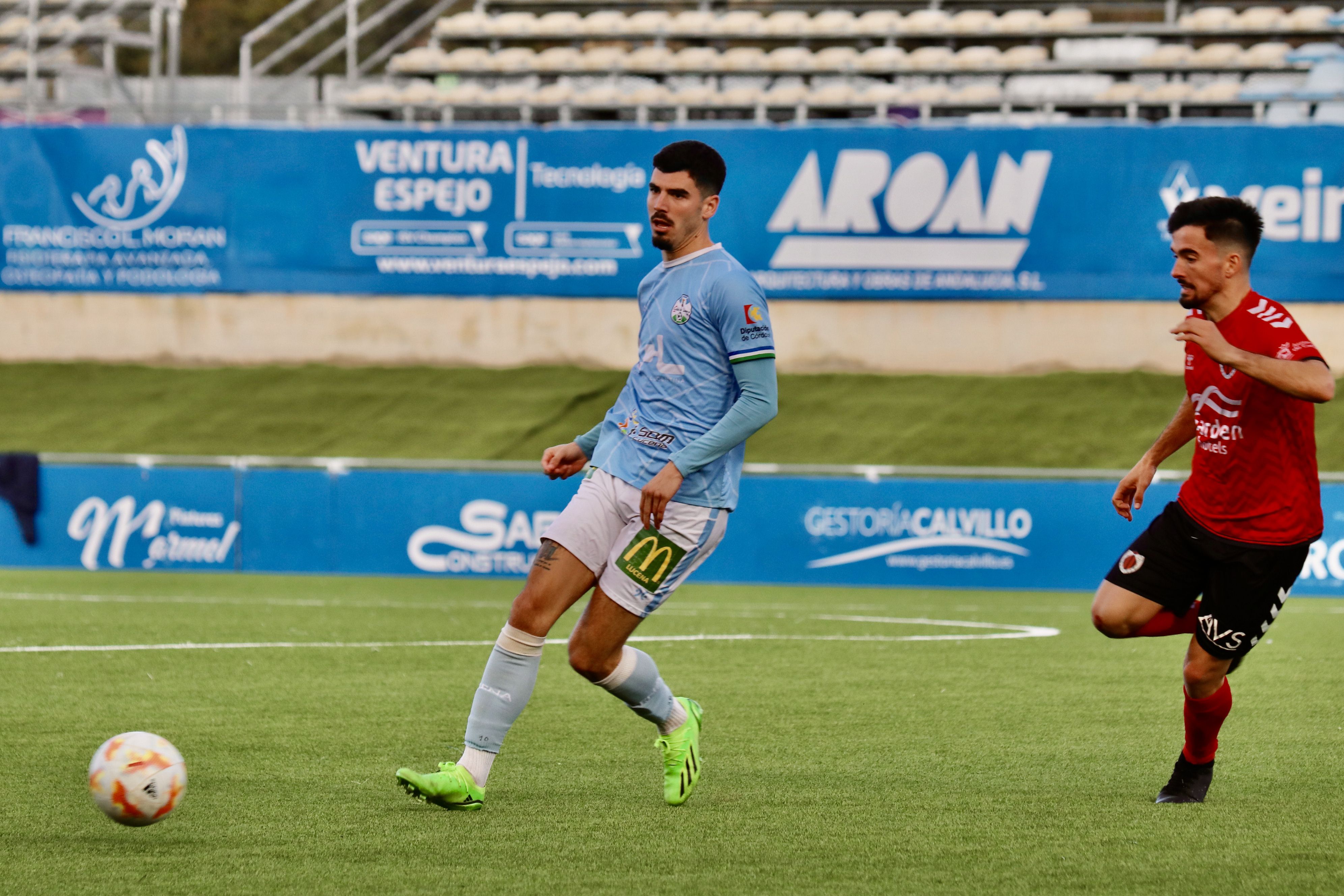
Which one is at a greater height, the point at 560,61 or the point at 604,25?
the point at 604,25

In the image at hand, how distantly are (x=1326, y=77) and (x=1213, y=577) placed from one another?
19.6 metres

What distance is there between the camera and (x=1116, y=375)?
20.8 metres

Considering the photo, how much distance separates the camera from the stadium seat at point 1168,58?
23828 millimetres

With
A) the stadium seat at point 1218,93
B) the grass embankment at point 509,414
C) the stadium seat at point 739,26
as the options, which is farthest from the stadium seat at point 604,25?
the stadium seat at point 1218,93

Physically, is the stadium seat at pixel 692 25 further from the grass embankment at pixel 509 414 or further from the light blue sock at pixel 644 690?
the light blue sock at pixel 644 690

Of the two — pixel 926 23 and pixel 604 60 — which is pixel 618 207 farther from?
pixel 926 23

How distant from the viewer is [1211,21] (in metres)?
24.7

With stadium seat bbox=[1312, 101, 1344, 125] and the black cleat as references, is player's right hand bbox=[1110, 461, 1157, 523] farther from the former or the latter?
stadium seat bbox=[1312, 101, 1344, 125]

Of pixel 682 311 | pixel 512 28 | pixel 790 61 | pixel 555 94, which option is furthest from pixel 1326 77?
pixel 682 311

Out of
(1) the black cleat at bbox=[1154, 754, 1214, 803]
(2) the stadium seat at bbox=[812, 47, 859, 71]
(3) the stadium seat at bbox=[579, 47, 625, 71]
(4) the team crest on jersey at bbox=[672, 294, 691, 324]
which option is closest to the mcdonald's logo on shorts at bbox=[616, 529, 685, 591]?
(4) the team crest on jersey at bbox=[672, 294, 691, 324]

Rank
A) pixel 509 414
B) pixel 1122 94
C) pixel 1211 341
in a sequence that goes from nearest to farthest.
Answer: pixel 1211 341 < pixel 509 414 < pixel 1122 94

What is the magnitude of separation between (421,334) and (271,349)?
2.16 metres

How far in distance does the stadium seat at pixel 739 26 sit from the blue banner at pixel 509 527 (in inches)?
522

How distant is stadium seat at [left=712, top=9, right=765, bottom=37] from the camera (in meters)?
25.8
